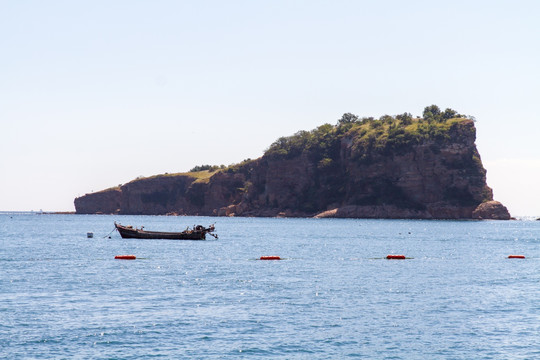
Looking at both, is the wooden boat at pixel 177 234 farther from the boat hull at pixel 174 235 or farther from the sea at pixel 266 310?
the sea at pixel 266 310

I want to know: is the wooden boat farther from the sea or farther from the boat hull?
the sea

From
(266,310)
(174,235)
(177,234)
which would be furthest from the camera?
(174,235)

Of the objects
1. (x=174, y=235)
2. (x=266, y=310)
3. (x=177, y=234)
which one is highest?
(x=177, y=234)

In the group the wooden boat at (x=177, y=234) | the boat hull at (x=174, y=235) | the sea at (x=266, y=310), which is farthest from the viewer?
the boat hull at (x=174, y=235)

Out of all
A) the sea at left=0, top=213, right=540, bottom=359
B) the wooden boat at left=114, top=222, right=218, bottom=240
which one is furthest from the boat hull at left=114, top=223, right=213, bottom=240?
the sea at left=0, top=213, right=540, bottom=359

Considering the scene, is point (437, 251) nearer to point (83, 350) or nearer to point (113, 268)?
point (113, 268)

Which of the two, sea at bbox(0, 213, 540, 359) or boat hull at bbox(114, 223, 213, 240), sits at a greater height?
boat hull at bbox(114, 223, 213, 240)

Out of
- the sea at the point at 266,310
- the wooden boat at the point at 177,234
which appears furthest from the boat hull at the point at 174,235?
the sea at the point at 266,310

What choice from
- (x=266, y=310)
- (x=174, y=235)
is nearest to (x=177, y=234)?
(x=174, y=235)

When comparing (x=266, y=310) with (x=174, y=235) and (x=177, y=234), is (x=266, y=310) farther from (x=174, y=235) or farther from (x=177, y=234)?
(x=174, y=235)

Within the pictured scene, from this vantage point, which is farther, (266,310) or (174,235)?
(174,235)

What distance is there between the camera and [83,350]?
33.2 metres

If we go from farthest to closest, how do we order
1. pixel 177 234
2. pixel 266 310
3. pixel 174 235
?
pixel 174 235 < pixel 177 234 < pixel 266 310

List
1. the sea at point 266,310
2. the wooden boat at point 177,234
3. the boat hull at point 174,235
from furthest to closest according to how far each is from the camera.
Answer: the boat hull at point 174,235
the wooden boat at point 177,234
the sea at point 266,310
